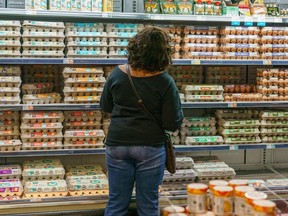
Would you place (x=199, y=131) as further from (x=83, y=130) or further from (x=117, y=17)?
(x=117, y=17)

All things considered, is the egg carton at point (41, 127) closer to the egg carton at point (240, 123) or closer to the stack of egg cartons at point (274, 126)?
the egg carton at point (240, 123)

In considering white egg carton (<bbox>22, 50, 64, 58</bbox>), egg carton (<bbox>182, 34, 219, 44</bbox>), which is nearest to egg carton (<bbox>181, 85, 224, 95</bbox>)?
egg carton (<bbox>182, 34, 219, 44</bbox>)

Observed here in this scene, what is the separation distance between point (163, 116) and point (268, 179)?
2481 mm

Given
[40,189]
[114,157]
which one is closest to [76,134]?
[40,189]

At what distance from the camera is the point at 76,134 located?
4.68 m

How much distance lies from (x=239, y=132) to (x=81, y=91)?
1841 mm

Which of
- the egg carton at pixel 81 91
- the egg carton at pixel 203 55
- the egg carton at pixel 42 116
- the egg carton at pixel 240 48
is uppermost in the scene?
the egg carton at pixel 240 48

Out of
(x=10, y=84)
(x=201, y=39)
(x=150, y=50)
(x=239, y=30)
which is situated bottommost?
(x=10, y=84)

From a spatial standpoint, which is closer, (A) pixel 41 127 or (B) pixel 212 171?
(A) pixel 41 127

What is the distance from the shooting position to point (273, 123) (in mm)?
5172

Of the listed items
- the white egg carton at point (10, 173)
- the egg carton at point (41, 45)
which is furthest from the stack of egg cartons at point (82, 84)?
the white egg carton at point (10, 173)

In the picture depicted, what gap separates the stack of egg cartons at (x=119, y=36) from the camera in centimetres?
475

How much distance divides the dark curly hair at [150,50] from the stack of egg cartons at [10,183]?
1.96 m

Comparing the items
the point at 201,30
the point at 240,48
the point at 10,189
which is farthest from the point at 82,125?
the point at 240,48
